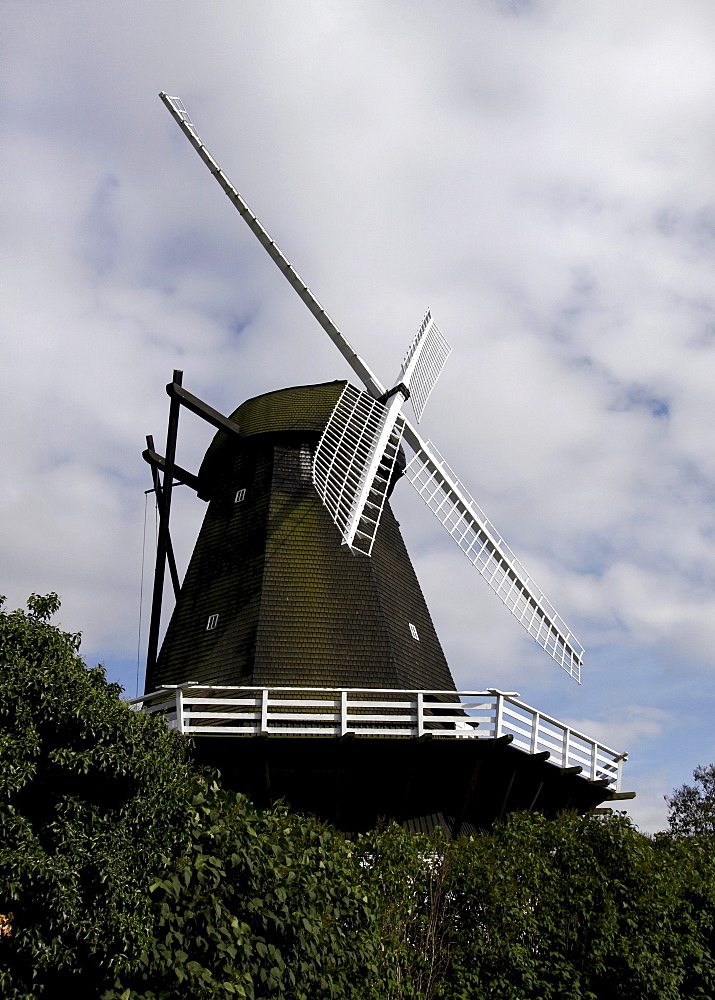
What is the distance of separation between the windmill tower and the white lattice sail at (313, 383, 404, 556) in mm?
40

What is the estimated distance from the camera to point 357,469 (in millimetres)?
18047

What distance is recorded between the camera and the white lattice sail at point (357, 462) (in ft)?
56.3

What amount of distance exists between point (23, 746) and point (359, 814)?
26.0ft

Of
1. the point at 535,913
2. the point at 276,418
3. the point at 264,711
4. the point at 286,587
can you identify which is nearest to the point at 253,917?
the point at 535,913

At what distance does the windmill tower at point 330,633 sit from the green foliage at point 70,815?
5.37 metres

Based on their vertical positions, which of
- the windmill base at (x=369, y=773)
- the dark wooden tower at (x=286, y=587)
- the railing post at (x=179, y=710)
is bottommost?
the windmill base at (x=369, y=773)

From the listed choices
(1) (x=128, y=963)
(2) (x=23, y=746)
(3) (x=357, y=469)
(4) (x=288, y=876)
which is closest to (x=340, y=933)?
(4) (x=288, y=876)

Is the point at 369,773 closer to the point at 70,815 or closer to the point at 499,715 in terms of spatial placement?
the point at 499,715

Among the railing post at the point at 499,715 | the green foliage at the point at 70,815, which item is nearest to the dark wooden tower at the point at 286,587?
the railing post at the point at 499,715

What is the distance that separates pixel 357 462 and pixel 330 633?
368cm

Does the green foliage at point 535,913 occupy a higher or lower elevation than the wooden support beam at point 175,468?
lower

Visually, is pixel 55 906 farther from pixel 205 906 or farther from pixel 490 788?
pixel 490 788

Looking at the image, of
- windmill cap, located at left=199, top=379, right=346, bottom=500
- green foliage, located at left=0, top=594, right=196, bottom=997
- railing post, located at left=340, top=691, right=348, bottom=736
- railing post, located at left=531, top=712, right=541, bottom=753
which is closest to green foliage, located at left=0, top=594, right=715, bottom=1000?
green foliage, located at left=0, top=594, right=196, bottom=997

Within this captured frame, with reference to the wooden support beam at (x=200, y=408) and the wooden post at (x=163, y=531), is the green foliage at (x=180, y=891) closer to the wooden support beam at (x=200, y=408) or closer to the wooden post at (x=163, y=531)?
the wooden post at (x=163, y=531)
